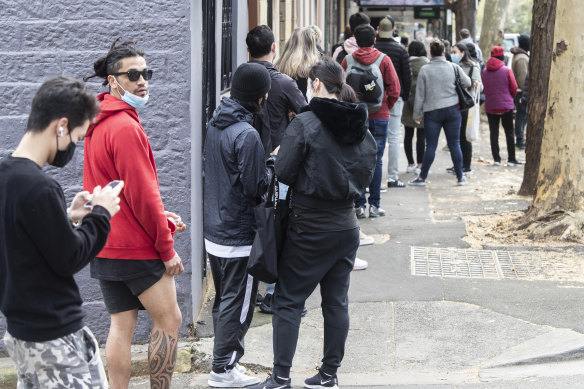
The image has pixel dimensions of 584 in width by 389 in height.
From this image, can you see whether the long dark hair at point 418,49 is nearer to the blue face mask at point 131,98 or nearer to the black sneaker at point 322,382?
the black sneaker at point 322,382

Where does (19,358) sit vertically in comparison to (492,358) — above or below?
above

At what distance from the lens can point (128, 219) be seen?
410cm

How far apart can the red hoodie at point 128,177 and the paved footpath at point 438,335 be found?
1.40m

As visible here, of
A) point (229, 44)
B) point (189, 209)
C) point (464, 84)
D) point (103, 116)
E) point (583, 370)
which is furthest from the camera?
point (464, 84)

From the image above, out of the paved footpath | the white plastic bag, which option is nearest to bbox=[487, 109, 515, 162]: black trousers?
the white plastic bag

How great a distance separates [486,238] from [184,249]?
382cm

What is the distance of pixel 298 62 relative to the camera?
7188mm

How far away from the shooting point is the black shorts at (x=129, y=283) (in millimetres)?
4105

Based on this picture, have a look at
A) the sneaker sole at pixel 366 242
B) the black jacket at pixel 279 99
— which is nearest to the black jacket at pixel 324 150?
the black jacket at pixel 279 99

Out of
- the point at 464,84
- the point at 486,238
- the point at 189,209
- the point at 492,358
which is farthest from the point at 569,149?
the point at 189,209

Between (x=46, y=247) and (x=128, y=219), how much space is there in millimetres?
1110

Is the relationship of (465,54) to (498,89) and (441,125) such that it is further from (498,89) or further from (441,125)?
(441,125)

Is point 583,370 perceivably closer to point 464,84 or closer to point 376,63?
point 376,63

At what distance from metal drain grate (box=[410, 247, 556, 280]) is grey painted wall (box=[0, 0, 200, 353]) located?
106 inches
